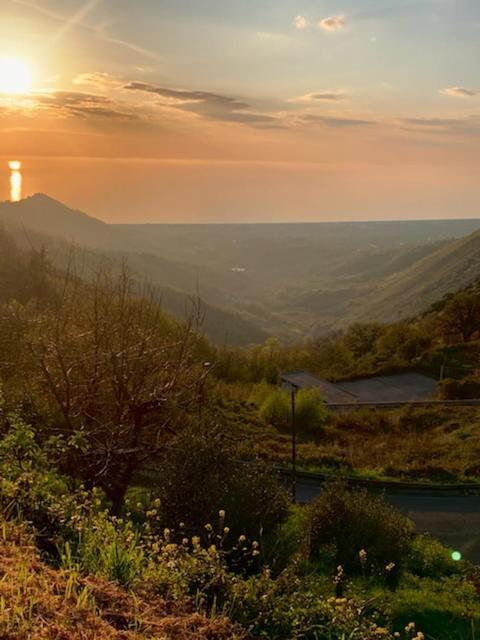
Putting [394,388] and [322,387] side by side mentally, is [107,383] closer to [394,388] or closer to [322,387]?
[322,387]

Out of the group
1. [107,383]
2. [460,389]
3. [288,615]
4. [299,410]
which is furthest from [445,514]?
[460,389]

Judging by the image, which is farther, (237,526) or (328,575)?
(328,575)

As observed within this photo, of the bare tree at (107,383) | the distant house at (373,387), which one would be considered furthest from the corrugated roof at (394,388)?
the bare tree at (107,383)

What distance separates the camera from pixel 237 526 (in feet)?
35.6

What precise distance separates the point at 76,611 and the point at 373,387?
4895 cm

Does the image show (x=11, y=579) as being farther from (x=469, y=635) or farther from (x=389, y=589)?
(x=389, y=589)

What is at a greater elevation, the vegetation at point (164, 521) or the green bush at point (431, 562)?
the vegetation at point (164, 521)

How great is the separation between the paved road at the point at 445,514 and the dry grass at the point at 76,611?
598 inches

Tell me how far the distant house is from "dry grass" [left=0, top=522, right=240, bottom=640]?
128 feet

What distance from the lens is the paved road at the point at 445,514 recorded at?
62.6 feet

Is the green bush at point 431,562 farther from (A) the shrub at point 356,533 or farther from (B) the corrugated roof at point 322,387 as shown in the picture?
(B) the corrugated roof at point 322,387

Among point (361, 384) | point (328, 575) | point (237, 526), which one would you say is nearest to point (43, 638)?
point (237, 526)

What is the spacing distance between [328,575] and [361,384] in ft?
134

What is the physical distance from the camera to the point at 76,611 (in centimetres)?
471
